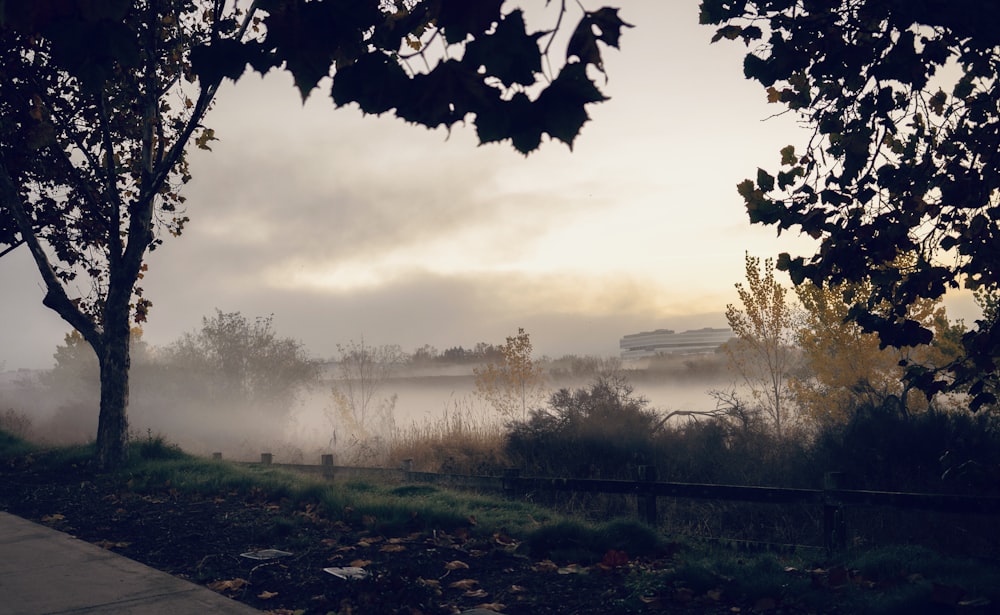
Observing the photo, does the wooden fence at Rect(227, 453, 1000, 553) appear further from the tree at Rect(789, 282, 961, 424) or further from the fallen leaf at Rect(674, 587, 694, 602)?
the tree at Rect(789, 282, 961, 424)

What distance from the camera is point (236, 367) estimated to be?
3784 centimetres

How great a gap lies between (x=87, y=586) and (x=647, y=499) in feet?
20.6

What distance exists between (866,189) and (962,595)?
3.29 meters

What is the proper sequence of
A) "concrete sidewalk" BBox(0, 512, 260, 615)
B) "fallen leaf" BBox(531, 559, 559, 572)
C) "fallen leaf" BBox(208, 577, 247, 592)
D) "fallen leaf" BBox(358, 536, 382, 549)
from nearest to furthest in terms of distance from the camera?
"concrete sidewalk" BBox(0, 512, 260, 615) < "fallen leaf" BBox(208, 577, 247, 592) < "fallen leaf" BBox(531, 559, 559, 572) < "fallen leaf" BBox(358, 536, 382, 549)

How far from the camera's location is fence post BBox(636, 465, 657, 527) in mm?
9141

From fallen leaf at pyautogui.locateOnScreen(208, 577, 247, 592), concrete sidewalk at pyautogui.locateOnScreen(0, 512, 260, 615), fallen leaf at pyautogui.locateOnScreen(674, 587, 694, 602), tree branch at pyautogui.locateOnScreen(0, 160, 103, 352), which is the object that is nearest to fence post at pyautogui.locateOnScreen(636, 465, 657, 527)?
fallen leaf at pyautogui.locateOnScreen(674, 587, 694, 602)

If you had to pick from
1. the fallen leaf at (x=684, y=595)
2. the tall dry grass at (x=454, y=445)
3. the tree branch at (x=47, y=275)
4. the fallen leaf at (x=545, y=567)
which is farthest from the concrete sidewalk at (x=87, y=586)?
the tall dry grass at (x=454, y=445)

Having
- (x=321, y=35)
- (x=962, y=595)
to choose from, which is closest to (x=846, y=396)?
(x=962, y=595)

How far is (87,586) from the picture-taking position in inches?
209

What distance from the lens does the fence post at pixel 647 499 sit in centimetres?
914

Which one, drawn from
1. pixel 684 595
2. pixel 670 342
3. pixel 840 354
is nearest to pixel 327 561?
pixel 684 595

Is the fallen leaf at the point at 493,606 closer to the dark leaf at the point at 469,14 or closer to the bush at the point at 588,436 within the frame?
the dark leaf at the point at 469,14

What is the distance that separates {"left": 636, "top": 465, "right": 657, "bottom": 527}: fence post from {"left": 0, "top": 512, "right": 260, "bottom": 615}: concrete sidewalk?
560 centimetres

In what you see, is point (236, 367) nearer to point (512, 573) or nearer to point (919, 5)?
point (512, 573)
